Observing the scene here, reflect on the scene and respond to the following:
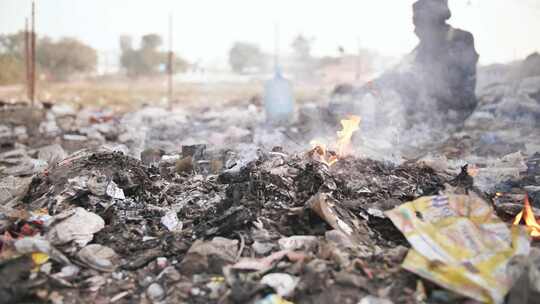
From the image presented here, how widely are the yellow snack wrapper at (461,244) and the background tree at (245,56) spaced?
1242 inches

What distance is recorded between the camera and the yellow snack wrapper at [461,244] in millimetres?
2896

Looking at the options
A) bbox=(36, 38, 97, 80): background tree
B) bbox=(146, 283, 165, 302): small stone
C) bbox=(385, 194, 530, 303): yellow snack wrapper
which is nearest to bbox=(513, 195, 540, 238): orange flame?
bbox=(385, 194, 530, 303): yellow snack wrapper

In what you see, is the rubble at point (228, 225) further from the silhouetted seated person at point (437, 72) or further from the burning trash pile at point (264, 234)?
the silhouetted seated person at point (437, 72)

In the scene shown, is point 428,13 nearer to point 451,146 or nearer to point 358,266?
point 451,146

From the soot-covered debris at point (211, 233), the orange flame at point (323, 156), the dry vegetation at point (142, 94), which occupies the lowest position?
the soot-covered debris at point (211, 233)

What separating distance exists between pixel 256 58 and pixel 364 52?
12.7 meters

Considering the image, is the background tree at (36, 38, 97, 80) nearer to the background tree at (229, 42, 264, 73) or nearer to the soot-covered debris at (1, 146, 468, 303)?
the background tree at (229, 42, 264, 73)

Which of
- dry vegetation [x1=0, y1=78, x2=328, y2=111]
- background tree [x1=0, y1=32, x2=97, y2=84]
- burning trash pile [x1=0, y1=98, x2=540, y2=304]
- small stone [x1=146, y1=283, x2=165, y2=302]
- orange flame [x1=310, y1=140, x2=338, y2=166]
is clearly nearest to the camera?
burning trash pile [x1=0, y1=98, x2=540, y2=304]

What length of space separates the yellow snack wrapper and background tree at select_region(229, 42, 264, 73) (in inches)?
1242

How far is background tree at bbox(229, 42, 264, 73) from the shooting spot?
113ft

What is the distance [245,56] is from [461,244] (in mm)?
32935

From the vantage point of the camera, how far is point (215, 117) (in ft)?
43.5

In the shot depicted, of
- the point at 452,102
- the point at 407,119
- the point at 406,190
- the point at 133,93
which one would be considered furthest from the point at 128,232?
the point at 133,93

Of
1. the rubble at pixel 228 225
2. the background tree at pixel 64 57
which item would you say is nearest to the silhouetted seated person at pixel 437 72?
the rubble at pixel 228 225
